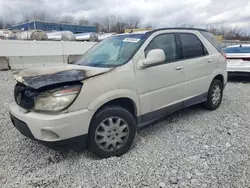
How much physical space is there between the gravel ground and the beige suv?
29cm

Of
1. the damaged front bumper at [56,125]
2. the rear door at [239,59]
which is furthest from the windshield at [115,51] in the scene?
the rear door at [239,59]

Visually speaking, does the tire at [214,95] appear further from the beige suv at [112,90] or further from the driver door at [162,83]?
the driver door at [162,83]

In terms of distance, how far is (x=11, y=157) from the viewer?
2822 mm

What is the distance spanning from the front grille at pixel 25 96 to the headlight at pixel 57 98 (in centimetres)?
15

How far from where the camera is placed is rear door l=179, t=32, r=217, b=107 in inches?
147

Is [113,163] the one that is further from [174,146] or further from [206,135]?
[206,135]

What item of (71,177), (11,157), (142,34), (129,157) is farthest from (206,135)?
(11,157)

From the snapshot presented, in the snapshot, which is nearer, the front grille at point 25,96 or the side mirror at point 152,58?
the front grille at point 25,96

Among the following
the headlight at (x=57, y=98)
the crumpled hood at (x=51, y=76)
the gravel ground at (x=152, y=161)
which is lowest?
the gravel ground at (x=152, y=161)

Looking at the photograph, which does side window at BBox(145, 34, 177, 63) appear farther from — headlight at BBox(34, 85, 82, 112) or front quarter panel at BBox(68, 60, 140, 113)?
headlight at BBox(34, 85, 82, 112)

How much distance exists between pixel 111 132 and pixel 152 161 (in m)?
0.63

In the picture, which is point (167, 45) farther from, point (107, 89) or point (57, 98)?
point (57, 98)

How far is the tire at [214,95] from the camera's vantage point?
4.43 metres

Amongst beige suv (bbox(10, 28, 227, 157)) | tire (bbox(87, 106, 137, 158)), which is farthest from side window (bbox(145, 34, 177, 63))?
tire (bbox(87, 106, 137, 158))
